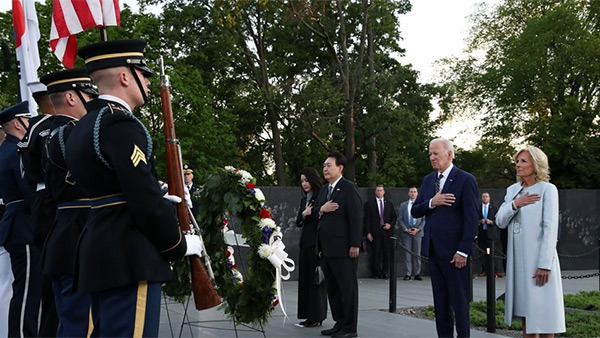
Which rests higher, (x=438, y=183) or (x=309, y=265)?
(x=438, y=183)

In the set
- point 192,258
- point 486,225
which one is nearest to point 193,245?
point 192,258

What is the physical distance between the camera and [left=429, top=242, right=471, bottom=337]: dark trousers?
637 cm

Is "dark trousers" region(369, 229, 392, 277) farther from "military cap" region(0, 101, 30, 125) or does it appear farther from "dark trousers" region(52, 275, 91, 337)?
"dark trousers" region(52, 275, 91, 337)

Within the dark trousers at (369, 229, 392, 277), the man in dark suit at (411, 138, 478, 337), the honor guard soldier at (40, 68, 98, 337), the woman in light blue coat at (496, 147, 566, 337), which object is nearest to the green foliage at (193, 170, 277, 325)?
the man in dark suit at (411, 138, 478, 337)

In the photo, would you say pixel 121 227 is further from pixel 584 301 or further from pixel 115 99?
pixel 584 301

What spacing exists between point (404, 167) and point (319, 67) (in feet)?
24.1

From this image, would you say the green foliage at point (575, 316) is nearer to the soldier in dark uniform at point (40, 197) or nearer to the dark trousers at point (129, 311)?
the soldier in dark uniform at point (40, 197)

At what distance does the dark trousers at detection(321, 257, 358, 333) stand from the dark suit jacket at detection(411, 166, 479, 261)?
1.51 m

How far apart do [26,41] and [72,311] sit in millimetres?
5355

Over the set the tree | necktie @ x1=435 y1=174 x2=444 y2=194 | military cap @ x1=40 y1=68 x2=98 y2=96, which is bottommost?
necktie @ x1=435 y1=174 x2=444 y2=194

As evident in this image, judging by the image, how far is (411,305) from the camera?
11.0 m

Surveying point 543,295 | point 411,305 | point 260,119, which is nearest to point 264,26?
point 260,119

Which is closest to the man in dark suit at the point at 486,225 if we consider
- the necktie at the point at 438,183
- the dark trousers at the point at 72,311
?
the necktie at the point at 438,183

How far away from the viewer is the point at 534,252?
246 inches
